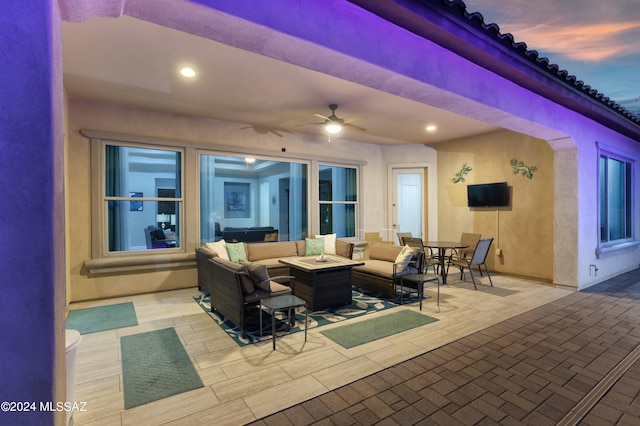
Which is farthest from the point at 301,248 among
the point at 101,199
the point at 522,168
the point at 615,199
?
the point at 615,199

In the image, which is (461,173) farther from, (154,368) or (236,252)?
(154,368)

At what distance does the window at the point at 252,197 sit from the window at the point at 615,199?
576 centimetres

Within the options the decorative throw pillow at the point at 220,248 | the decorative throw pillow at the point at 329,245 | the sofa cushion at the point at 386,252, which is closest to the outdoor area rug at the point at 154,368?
the decorative throw pillow at the point at 220,248

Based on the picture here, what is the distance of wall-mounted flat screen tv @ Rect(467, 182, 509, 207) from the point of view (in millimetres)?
6543

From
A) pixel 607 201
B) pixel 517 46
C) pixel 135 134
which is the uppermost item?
pixel 517 46

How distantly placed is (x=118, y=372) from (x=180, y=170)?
3674mm

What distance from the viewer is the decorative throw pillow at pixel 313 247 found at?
241 inches

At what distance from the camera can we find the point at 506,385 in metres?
2.46

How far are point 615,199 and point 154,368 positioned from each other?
28.5 ft

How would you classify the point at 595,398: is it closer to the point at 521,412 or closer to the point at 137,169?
the point at 521,412

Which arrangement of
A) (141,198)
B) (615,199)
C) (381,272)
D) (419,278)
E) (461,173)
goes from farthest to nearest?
(461,173) → (615,199) → (141,198) → (381,272) → (419,278)

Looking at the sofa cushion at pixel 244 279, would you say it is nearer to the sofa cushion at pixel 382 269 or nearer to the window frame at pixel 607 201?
the sofa cushion at pixel 382 269

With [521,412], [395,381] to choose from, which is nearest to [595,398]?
[521,412]

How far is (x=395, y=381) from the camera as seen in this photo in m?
2.52
